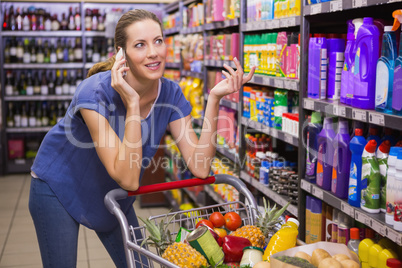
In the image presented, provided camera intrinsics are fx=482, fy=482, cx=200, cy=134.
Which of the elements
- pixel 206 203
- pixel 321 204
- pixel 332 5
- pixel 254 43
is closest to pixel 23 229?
pixel 206 203

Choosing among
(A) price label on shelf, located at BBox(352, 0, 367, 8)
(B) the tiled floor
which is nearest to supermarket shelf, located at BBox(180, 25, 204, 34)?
(B) the tiled floor

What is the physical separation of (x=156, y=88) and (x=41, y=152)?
561mm

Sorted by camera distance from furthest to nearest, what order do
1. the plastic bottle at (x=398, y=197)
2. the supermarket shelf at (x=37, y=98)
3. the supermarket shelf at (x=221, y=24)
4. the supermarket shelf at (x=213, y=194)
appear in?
the supermarket shelf at (x=37, y=98)
the supermarket shelf at (x=213, y=194)
the supermarket shelf at (x=221, y=24)
the plastic bottle at (x=398, y=197)

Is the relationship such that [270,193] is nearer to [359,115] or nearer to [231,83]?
[359,115]

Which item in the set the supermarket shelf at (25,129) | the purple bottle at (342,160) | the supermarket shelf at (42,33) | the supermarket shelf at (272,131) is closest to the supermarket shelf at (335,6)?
the purple bottle at (342,160)

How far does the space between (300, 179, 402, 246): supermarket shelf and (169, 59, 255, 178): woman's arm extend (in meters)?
0.65

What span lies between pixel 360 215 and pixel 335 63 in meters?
0.76

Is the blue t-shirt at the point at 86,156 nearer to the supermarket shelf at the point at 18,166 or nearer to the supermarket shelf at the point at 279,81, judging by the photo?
the supermarket shelf at the point at 279,81

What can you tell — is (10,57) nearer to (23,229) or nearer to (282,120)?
(23,229)

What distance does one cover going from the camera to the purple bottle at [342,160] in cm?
221

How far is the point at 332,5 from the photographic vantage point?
2193mm

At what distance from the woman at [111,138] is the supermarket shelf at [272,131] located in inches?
32.9

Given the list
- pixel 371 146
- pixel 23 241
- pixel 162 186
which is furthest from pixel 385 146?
pixel 23 241

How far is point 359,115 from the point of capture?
204 centimetres
